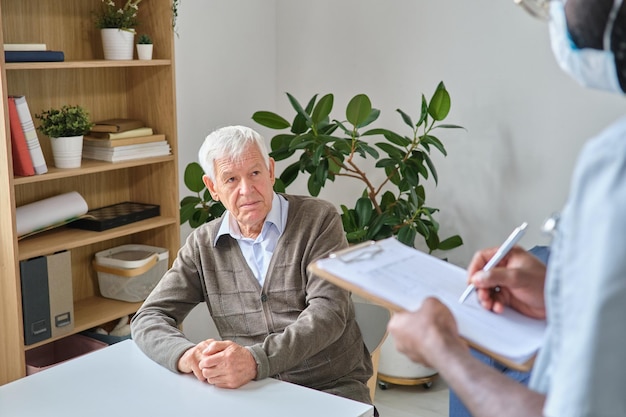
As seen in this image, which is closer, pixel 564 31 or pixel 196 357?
pixel 564 31

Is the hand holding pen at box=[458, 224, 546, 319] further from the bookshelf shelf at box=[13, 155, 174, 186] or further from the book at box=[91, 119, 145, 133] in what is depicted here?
the book at box=[91, 119, 145, 133]

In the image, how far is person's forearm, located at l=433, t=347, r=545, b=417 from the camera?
0.95 m

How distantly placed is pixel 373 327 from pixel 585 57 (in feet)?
5.56

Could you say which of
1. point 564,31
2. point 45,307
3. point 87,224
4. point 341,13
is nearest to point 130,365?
point 45,307

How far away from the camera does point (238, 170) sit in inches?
90.4

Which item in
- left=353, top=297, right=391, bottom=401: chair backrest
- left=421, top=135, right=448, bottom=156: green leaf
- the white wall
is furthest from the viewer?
the white wall

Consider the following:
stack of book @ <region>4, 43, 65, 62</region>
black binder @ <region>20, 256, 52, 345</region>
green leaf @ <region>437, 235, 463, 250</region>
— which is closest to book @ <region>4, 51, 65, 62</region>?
stack of book @ <region>4, 43, 65, 62</region>

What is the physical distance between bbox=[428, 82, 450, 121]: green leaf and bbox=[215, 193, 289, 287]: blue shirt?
47.2 inches

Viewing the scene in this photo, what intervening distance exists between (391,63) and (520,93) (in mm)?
649

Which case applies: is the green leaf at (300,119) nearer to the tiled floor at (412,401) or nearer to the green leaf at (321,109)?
the green leaf at (321,109)

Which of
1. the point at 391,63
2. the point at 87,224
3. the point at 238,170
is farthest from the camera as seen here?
the point at 391,63

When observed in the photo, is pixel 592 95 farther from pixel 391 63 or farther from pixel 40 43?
pixel 40 43

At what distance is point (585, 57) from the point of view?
892 millimetres

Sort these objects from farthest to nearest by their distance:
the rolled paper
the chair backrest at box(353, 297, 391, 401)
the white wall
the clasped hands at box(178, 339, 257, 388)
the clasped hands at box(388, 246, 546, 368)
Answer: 1. the white wall
2. the rolled paper
3. the chair backrest at box(353, 297, 391, 401)
4. the clasped hands at box(178, 339, 257, 388)
5. the clasped hands at box(388, 246, 546, 368)
